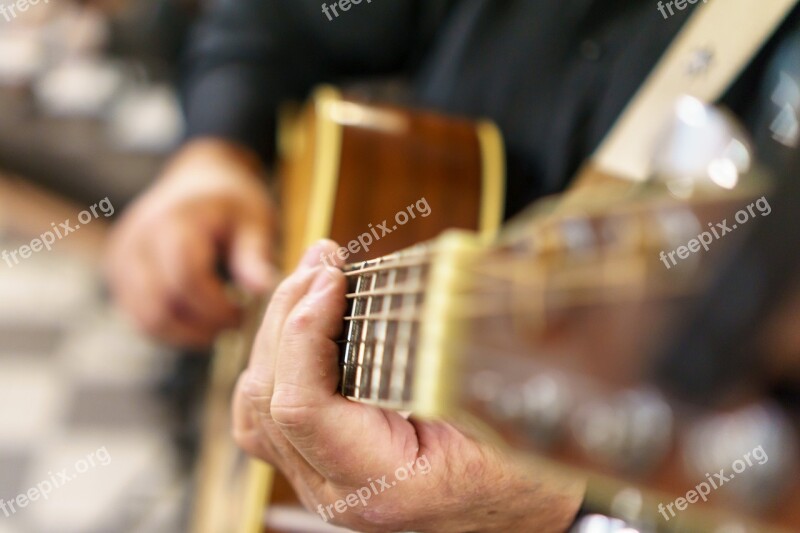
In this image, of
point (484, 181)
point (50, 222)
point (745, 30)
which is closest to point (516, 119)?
point (484, 181)

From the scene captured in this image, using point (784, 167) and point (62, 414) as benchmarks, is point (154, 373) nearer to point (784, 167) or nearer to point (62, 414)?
point (62, 414)

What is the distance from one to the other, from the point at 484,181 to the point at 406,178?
0.06 m

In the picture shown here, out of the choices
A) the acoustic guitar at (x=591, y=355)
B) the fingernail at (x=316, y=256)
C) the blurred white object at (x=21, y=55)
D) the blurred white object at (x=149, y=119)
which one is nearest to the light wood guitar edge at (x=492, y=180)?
the acoustic guitar at (x=591, y=355)

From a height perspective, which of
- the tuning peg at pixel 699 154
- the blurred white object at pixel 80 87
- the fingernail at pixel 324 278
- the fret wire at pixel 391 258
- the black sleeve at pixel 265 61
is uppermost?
the blurred white object at pixel 80 87

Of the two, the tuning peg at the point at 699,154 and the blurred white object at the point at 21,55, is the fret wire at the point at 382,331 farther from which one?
the blurred white object at the point at 21,55

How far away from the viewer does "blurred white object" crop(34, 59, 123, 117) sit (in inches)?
42.3

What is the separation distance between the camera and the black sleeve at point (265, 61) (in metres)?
0.69

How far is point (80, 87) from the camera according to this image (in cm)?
117

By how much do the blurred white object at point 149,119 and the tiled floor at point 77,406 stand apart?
0.56ft

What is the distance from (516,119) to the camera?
0.53 metres

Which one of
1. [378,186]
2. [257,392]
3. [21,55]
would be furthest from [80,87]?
[257,392]

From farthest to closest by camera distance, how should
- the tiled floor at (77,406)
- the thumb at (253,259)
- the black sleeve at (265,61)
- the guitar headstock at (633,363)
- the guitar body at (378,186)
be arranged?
the tiled floor at (77,406) → the black sleeve at (265,61) → the thumb at (253,259) → the guitar body at (378,186) → the guitar headstock at (633,363)

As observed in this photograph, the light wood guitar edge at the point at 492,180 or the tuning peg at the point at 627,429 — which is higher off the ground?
the light wood guitar edge at the point at 492,180

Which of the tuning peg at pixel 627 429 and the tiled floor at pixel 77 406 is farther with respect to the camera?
the tiled floor at pixel 77 406
